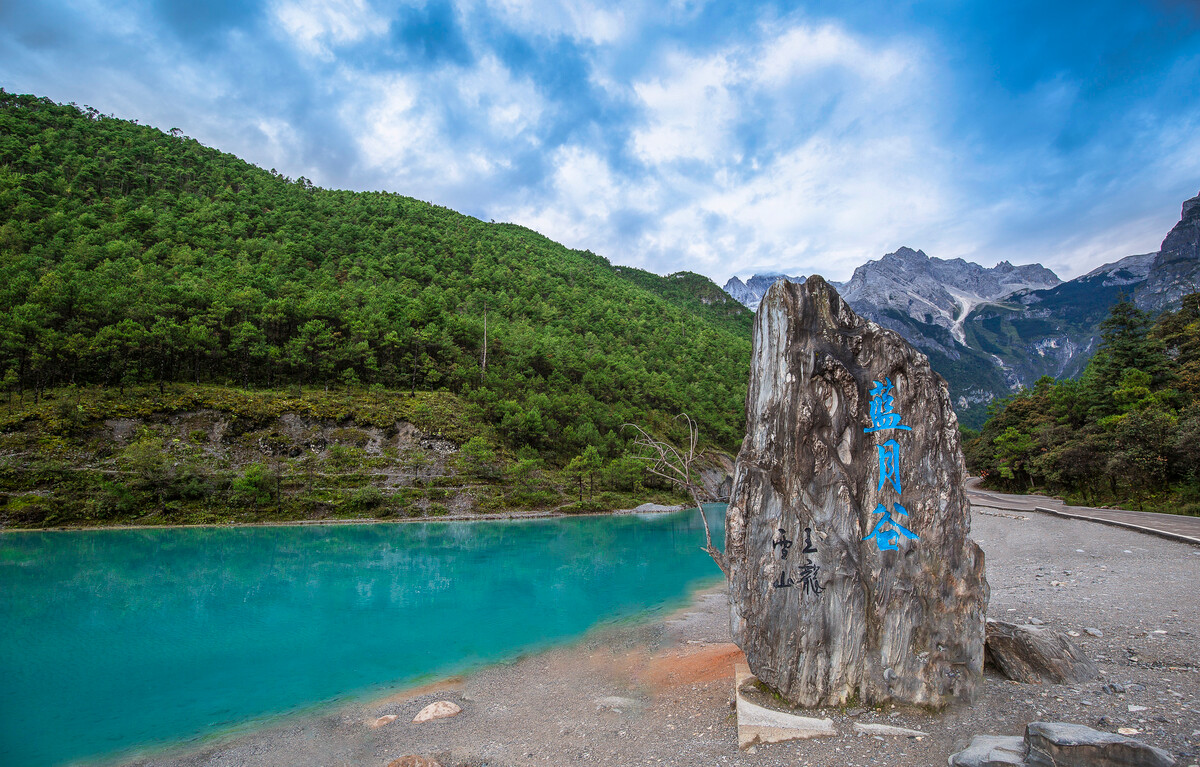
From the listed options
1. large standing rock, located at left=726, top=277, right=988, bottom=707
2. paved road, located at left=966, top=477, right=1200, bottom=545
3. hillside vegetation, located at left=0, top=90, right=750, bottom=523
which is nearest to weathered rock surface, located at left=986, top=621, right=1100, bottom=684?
large standing rock, located at left=726, top=277, right=988, bottom=707

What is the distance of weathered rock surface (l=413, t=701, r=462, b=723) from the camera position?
27.2ft

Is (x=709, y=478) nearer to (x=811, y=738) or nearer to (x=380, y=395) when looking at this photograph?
(x=380, y=395)

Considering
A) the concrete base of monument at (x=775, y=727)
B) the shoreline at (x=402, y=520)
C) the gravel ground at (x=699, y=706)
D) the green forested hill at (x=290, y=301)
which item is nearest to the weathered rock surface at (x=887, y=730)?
the gravel ground at (x=699, y=706)

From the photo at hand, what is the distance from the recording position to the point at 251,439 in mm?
37062

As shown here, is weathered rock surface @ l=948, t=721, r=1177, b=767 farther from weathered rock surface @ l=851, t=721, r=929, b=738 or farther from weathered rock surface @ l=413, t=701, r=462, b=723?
weathered rock surface @ l=413, t=701, r=462, b=723

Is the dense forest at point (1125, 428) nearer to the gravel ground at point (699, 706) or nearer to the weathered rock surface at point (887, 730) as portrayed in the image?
the gravel ground at point (699, 706)

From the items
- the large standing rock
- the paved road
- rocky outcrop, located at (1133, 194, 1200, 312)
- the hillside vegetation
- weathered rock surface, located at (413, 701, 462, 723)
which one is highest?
rocky outcrop, located at (1133, 194, 1200, 312)

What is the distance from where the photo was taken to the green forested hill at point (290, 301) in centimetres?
4088

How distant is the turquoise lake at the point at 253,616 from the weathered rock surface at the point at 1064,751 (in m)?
9.47

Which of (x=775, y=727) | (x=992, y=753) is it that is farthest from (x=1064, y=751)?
(x=775, y=727)

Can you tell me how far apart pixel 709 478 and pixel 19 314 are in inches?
2404

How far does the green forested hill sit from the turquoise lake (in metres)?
20.2

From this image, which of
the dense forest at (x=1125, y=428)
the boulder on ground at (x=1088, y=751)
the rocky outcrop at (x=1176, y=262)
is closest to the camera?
A: the boulder on ground at (x=1088, y=751)

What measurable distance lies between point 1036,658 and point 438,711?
8.86 meters
